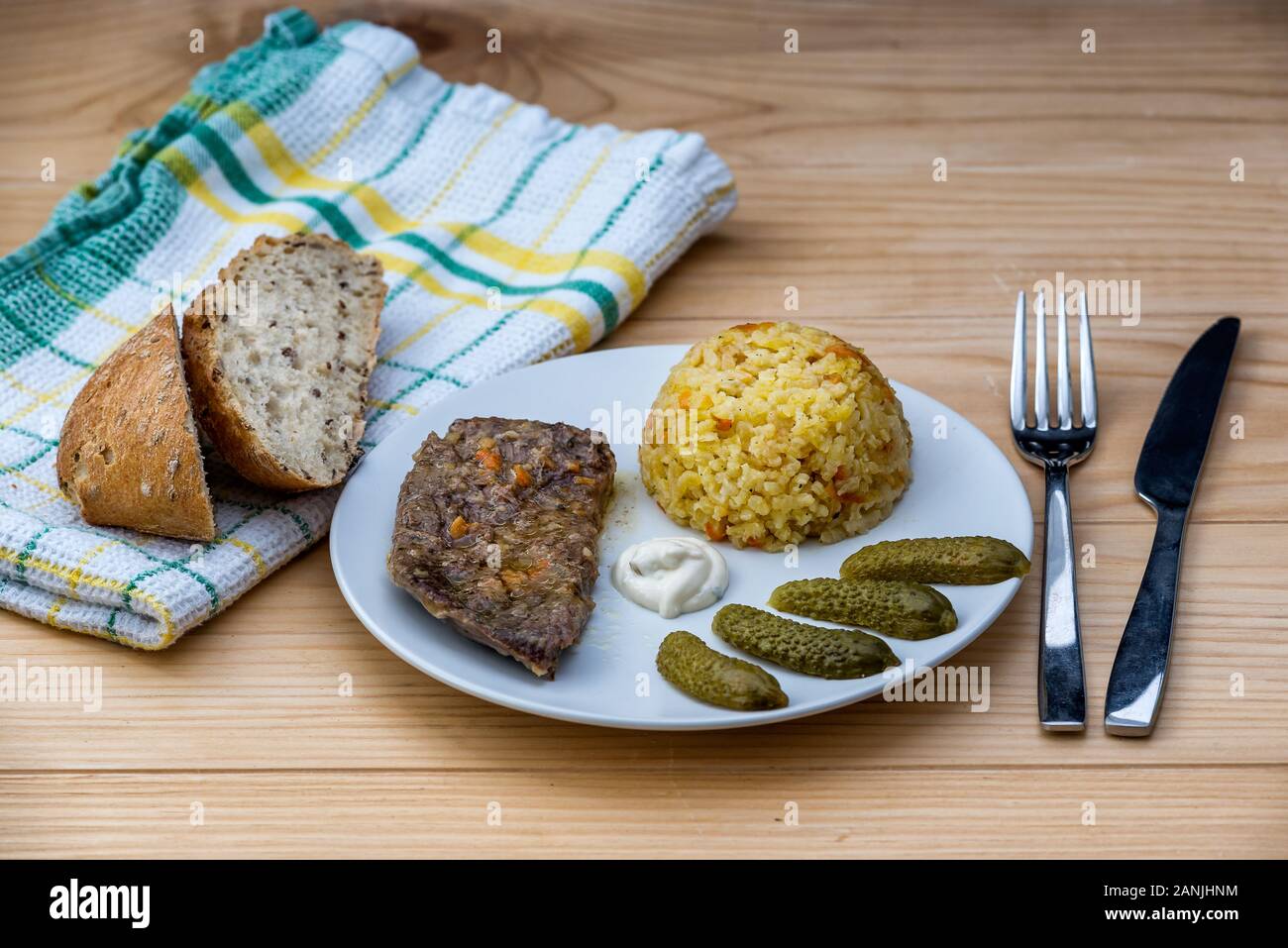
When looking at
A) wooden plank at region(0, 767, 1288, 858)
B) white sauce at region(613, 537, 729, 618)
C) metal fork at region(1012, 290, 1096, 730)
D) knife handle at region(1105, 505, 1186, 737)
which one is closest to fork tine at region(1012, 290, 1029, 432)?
metal fork at region(1012, 290, 1096, 730)

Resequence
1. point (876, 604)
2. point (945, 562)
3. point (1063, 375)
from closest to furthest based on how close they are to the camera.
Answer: point (876, 604) → point (945, 562) → point (1063, 375)

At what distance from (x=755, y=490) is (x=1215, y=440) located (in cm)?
143

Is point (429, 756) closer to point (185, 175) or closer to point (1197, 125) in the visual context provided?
point (185, 175)

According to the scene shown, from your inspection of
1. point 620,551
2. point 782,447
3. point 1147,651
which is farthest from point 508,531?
point 1147,651

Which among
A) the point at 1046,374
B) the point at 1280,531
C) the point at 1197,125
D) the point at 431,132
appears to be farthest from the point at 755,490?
the point at 1197,125

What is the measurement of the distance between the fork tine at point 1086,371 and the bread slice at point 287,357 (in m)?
1.99

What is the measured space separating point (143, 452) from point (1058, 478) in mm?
2281

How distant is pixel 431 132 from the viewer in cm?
494

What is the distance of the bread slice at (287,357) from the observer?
3.37 metres

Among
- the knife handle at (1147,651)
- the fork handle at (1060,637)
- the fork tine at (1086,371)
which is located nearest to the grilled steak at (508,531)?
the fork handle at (1060,637)

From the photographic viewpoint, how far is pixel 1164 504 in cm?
343

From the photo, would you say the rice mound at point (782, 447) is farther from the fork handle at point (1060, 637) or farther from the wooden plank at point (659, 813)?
the wooden plank at point (659, 813)

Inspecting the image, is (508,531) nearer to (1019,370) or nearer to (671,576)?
(671,576)

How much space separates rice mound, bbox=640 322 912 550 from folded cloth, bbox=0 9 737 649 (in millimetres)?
851
